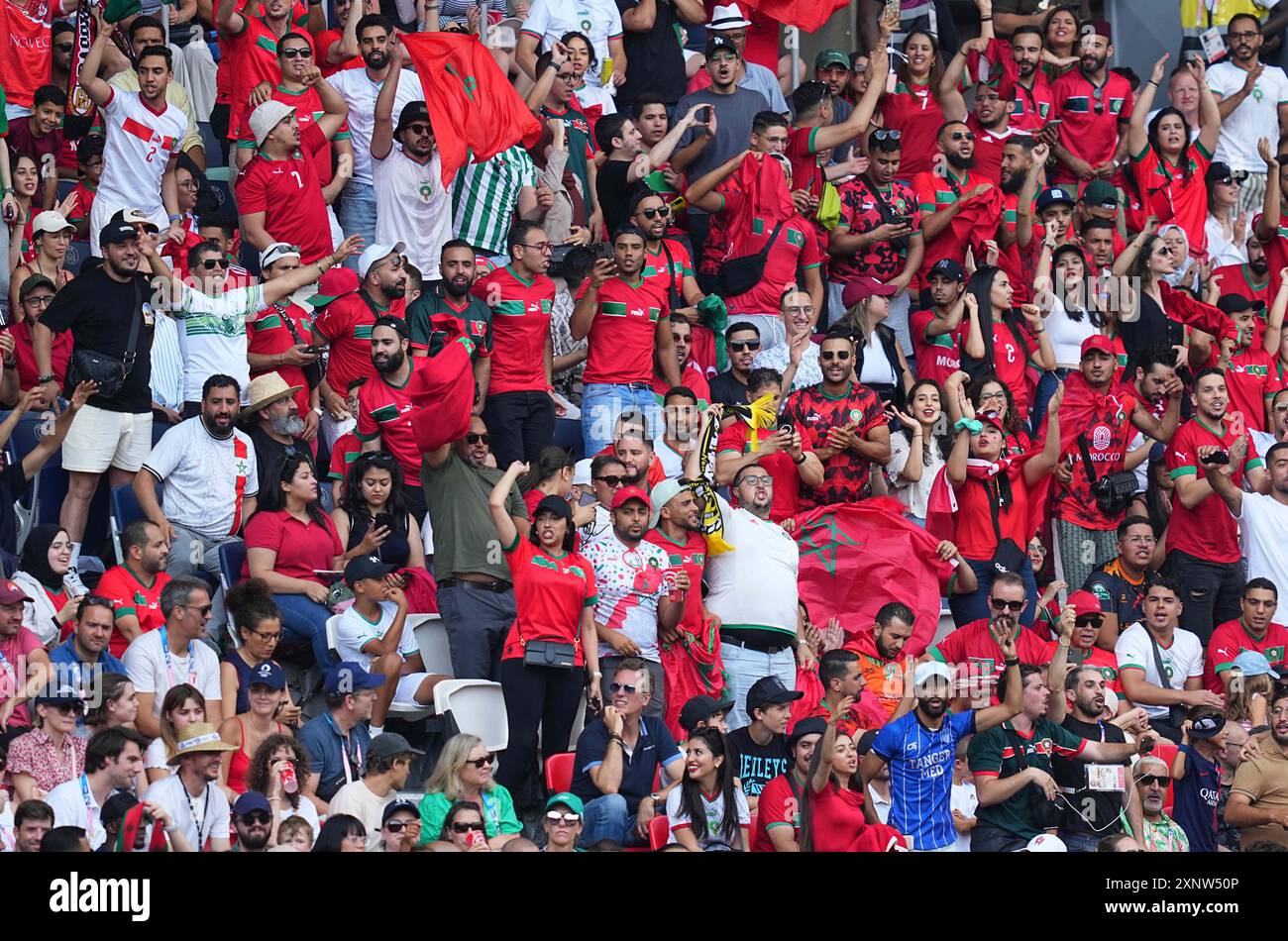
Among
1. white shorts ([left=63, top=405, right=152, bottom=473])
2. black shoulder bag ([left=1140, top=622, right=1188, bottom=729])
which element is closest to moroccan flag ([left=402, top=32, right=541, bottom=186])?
white shorts ([left=63, top=405, right=152, bottom=473])

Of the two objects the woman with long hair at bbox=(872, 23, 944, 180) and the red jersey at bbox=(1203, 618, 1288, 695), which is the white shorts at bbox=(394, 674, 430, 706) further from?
the woman with long hair at bbox=(872, 23, 944, 180)

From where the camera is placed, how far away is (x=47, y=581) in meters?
11.9

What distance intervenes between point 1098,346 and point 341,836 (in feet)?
22.5

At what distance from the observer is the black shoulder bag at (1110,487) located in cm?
1495

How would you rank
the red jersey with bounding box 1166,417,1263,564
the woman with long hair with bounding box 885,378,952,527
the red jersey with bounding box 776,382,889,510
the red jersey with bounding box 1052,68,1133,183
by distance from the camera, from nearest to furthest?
the red jersey with bounding box 776,382,889,510 → the woman with long hair with bounding box 885,378,952,527 → the red jersey with bounding box 1166,417,1263,564 → the red jersey with bounding box 1052,68,1133,183

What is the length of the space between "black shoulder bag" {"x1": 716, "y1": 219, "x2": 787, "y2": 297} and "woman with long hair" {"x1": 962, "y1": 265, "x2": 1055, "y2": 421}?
1264mm

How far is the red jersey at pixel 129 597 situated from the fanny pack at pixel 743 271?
4.64 metres

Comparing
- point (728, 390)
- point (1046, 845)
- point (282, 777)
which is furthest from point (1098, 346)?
point (282, 777)

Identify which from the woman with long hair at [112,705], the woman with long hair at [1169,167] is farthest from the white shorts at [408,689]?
the woman with long hair at [1169,167]

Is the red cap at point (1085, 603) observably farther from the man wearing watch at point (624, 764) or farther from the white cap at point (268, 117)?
the white cap at point (268, 117)

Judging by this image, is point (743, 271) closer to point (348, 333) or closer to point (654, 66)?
point (654, 66)

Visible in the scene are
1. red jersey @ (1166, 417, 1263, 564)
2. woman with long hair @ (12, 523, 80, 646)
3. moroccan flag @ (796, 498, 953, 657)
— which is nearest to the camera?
woman with long hair @ (12, 523, 80, 646)

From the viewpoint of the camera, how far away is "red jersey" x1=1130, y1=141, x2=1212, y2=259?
17.5 m
